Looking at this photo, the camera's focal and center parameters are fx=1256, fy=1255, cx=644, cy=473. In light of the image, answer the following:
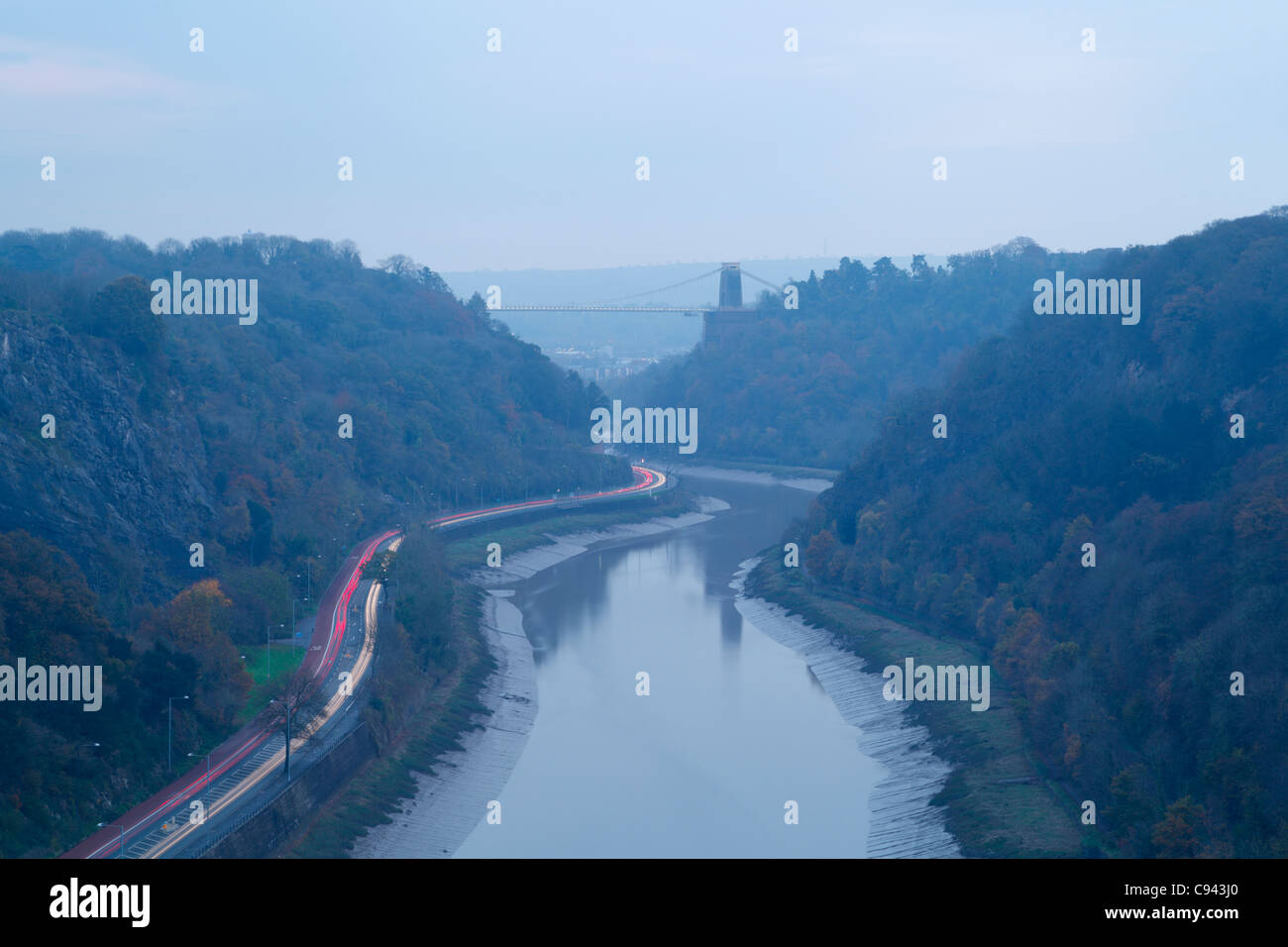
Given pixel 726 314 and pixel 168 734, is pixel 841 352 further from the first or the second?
pixel 168 734

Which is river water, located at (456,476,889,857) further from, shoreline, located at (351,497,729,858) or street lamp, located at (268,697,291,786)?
street lamp, located at (268,697,291,786)

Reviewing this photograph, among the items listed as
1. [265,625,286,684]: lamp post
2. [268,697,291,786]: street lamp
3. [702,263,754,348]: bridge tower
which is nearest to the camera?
[268,697,291,786]: street lamp

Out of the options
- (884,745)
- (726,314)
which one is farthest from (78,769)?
(726,314)

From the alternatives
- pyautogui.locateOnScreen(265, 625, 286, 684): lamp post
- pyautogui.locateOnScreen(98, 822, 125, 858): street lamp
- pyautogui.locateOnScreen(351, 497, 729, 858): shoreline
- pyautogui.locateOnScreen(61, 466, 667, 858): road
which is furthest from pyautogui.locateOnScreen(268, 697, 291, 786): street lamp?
pyautogui.locateOnScreen(265, 625, 286, 684): lamp post

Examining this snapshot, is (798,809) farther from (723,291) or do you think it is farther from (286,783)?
(723,291)

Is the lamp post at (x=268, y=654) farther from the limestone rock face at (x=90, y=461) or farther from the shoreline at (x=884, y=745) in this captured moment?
the shoreline at (x=884, y=745)

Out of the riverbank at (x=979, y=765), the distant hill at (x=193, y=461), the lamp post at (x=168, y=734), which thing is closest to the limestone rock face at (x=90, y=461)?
the distant hill at (x=193, y=461)
